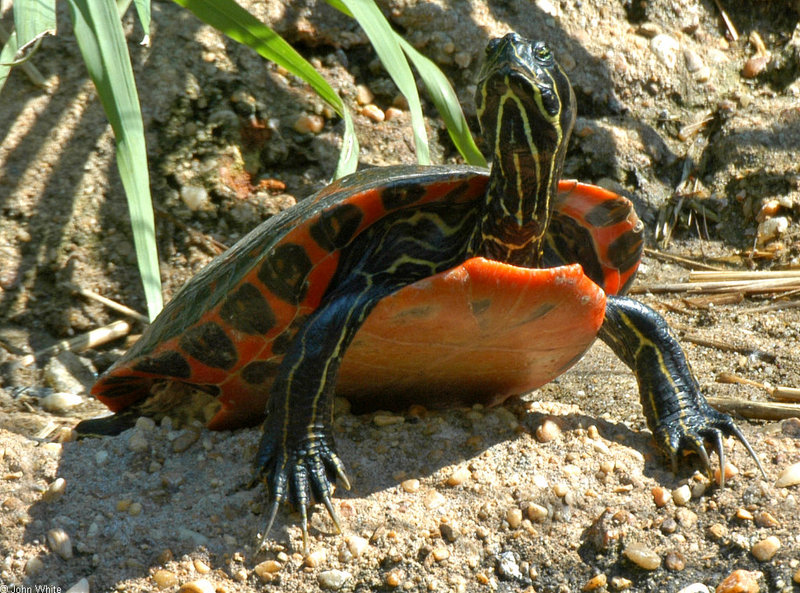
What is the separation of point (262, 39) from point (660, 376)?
2028 mm

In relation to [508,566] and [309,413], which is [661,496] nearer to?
[508,566]

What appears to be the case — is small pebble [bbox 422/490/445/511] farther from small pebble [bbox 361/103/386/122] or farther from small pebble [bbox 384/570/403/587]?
small pebble [bbox 361/103/386/122]

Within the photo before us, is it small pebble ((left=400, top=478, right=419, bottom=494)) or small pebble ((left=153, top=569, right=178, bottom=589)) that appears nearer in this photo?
small pebble ((left=153, top=569, right=178, bottom=589))

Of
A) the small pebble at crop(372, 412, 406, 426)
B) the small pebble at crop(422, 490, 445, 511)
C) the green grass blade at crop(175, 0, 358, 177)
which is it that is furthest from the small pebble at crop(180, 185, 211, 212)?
the small pebble at crop(422, 490, 445, 511)

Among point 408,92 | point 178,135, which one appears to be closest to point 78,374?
point 178,135

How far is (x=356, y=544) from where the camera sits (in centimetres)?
229

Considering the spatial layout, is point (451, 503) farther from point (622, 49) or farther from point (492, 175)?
point (622, 49)

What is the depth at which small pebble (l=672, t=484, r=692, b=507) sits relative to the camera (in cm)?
242

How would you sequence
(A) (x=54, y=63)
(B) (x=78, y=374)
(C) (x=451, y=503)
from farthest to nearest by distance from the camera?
(A) (x=54, y=63), (B) (x=78, y=374), (C) (x=451, y=503)

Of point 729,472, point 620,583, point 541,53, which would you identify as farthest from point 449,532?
point 541,53

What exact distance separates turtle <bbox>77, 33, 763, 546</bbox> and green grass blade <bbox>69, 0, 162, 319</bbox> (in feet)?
0.94

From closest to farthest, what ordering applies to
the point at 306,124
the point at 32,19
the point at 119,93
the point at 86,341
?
the point at 32,19 → the point at 119,93 → the point at 86,341 → the point at 306,124

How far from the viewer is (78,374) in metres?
3.72

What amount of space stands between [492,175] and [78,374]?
2.13 meters
